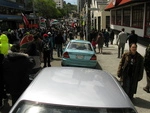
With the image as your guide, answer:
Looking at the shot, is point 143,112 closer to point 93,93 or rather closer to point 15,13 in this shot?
point 93,93

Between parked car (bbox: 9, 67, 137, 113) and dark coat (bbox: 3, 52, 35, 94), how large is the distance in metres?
2.01

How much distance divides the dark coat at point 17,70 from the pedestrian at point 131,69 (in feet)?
8.81

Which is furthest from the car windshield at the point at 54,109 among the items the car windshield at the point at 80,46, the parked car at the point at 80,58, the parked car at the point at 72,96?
the car windshield at the point at 80,46

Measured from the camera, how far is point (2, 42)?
809cm

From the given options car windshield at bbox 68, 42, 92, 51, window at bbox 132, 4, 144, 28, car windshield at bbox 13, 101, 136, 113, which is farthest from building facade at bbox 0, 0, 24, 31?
car windshield at bbox 13, 101, 136, 113

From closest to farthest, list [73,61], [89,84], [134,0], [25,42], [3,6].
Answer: [89,84], [25,42], [73,61], [134,0], [3,6]

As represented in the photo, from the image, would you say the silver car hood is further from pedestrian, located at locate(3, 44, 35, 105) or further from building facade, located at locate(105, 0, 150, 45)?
building facade, located at locate(105, 0, 150, 45)

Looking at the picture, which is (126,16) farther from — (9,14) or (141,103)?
(9,14)

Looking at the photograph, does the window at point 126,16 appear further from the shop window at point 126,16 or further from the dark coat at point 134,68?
the dark coat at point 134,68

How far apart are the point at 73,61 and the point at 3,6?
38.3 metres

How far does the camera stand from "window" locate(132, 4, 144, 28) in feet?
57.9

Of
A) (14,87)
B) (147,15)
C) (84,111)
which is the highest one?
(147,15)

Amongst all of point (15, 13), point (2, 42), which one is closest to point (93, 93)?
point (2, 42)

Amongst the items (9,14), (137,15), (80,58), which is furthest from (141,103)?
(9,14)
